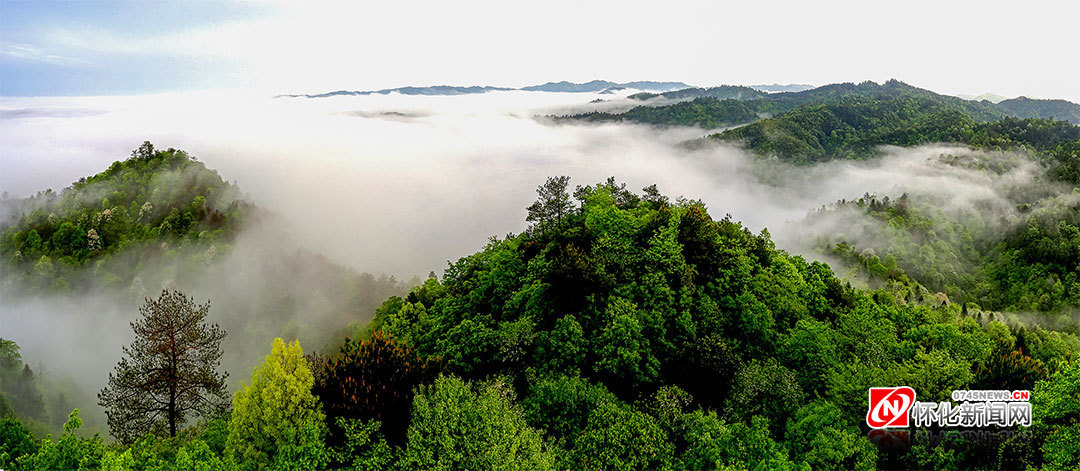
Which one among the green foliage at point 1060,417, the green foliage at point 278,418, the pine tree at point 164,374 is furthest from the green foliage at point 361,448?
the green foliage at point 1060,417

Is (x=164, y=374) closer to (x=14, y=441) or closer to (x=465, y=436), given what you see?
(x=14, y=441)

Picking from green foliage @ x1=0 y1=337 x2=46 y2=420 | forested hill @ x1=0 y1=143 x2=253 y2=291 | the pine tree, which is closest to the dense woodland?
the pine tree

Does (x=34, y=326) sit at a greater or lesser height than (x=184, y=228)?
lesser

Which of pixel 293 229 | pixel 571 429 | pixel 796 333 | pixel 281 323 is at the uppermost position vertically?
pixel 796 333

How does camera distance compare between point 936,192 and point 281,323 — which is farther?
point 936,192

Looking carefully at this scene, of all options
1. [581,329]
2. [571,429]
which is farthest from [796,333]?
[571,429]

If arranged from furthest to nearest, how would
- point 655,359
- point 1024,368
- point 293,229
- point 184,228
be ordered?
point 293,229 → point 184,228 → point 655,359 → point 1024,368

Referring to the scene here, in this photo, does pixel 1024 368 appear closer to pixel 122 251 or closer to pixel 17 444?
pixel 17 444
